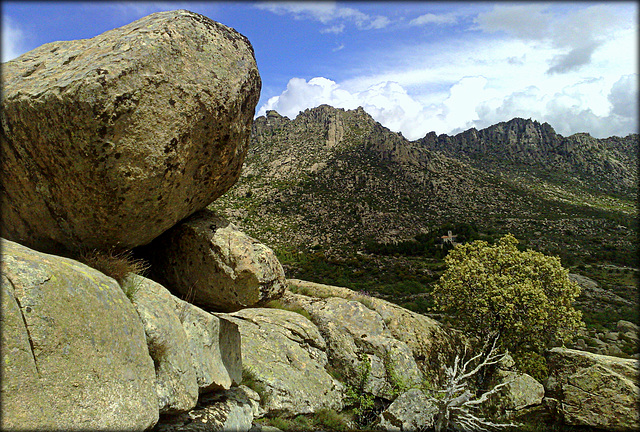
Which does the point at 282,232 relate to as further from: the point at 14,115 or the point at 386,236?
the point at 14,115

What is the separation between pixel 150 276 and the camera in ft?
24.6

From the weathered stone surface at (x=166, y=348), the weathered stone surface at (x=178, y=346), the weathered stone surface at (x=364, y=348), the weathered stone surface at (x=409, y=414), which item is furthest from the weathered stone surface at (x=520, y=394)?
the weathered stone surface at (x=166, y=348)

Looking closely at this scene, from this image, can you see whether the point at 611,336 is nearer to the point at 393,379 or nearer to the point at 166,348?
the point at 393,379

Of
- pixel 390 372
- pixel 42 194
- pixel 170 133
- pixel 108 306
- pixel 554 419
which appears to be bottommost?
pixel 554 419

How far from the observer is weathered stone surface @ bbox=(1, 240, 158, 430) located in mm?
3160

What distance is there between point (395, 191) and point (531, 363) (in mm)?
67237

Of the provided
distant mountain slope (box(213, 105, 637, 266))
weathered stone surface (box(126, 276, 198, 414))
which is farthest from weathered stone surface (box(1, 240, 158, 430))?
distant mountain slope (box(213, 105, 637, 266))

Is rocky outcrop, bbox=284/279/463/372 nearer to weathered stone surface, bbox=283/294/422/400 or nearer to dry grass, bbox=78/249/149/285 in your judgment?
weathered stone surface, bbox=283/294/422/400

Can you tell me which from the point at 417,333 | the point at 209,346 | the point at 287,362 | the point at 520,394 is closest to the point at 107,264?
the point at 209,346

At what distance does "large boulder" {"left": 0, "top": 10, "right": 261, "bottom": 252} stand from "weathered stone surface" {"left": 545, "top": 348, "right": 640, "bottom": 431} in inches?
617

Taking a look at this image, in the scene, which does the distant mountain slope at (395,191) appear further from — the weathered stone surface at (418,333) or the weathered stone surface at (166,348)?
the weathered stone surface at (166,348)

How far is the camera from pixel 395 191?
7981 centimetres

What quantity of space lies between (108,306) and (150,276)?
3.33m

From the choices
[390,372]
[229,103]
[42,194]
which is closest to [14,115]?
[42,194]
